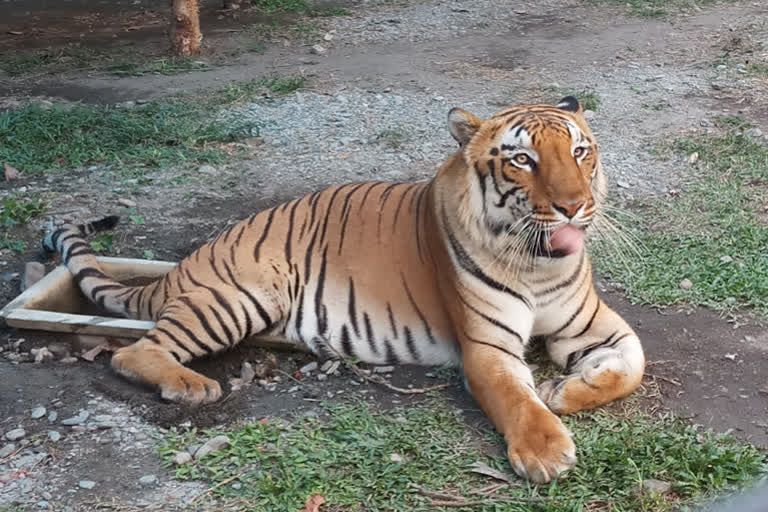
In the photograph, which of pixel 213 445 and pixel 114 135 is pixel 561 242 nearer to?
pixel 213 445

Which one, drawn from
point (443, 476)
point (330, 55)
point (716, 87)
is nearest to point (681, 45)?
point (716, 87)

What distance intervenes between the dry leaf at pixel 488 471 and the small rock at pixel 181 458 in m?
1.01

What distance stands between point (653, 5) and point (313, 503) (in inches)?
384

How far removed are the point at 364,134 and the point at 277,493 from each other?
441 cm

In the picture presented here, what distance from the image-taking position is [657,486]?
2984mm

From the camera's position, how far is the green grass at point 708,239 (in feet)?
15.0

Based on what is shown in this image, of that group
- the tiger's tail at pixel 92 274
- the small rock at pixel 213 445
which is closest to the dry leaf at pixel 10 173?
the tiger's tail at pixel 92 274

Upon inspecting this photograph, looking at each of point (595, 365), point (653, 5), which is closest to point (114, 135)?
point (595, 365)

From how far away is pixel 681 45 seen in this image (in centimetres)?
950

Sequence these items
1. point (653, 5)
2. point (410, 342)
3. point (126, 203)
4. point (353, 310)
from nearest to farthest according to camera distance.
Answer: point (410, 342) < point (353, 310) < point (126, 203) < point (653, 5)

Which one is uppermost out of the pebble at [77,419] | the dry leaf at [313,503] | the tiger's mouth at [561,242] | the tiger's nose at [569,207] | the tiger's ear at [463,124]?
the tiger's ear at [463,124]

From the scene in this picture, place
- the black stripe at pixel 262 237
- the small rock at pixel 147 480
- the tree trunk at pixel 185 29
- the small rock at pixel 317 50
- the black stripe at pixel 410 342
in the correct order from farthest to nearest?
the small rock at pixel 317 50
the tree trunk at pixel 185 29
the black stripe at pixel 262 237
the black stripe at pixel 410 342
the small rock at pixel 147 480

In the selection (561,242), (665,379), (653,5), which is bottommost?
(665,379)

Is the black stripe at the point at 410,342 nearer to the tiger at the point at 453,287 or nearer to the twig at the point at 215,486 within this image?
the tiger at the point at 453,287
